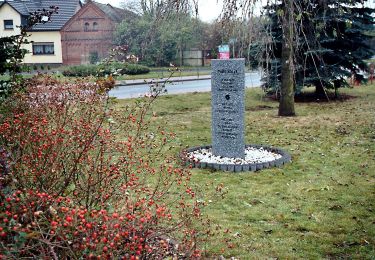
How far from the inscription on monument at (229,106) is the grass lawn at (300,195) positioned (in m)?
0.96

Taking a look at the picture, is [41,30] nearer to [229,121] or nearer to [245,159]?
[229,121]

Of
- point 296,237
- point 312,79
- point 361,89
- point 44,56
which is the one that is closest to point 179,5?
point 296,237

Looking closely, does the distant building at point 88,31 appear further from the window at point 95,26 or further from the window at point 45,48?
the window at point 45,48

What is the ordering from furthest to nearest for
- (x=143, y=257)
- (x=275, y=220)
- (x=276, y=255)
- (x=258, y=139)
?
1. (x=258, y=139)
2. (x=275, y=220)
3. (x=276, y=255)
4. (x=143, y=257)

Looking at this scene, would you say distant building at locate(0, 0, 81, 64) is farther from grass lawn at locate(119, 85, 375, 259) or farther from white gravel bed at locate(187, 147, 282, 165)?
white gravel bed at locate(187, 147, 282, 165)

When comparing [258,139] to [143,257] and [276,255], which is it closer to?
[276,255]

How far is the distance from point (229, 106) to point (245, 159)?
3.45 feet

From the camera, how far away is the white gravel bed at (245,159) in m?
8.05

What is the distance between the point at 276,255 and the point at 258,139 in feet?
19.6

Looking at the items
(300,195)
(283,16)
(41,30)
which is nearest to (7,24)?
(41,30)

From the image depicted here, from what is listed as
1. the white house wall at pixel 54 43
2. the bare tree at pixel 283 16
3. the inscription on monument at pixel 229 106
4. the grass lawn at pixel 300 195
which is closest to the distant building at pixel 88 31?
the white house wall at pixel 54 43

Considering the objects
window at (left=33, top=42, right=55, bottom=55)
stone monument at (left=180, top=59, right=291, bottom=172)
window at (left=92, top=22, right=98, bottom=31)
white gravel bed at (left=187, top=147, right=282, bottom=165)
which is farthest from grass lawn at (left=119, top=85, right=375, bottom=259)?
window at (left=33, top=42, right=55, bottom=55)

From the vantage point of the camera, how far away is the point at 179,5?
8898 millimetres

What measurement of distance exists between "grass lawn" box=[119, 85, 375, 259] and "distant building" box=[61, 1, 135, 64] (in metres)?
29.8
